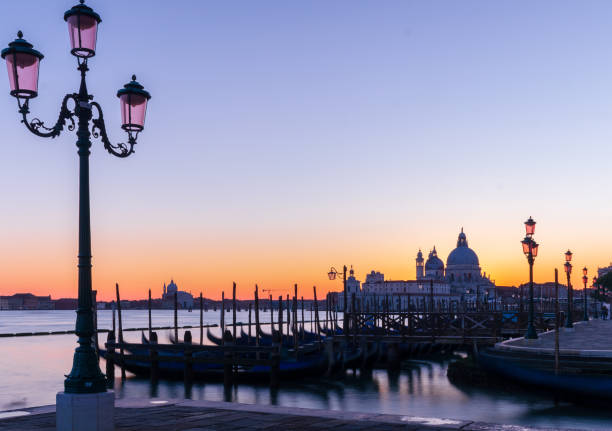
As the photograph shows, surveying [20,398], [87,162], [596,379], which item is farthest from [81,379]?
[20,398]

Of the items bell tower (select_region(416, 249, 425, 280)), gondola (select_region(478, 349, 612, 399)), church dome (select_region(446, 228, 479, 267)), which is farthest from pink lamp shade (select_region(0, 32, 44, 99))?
bell tower (select_region(416, 249, 425, 280))

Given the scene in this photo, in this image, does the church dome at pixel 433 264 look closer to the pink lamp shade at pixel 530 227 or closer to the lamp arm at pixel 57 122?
the pink lamp shade at pixel 530 227

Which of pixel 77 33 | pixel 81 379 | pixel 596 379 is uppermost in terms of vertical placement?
pixel 77 33

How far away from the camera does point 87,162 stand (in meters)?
7.05

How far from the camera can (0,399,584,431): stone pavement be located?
7035 mm

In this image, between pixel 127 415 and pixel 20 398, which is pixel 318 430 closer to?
pixel 127 415

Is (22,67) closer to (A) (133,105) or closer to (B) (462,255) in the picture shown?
(A) (133,105)

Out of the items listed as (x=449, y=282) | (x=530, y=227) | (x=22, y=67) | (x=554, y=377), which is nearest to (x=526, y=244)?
(x=530, y=227)

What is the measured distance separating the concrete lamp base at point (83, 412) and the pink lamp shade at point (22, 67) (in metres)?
2.93

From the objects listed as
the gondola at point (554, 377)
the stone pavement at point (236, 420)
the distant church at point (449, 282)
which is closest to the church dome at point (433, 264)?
the distant church at point (449, 282)

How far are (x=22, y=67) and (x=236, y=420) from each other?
13.8 feet

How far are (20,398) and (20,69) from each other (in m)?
18.8

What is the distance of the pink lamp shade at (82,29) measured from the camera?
6.73 meters

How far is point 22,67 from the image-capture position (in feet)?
21.4
